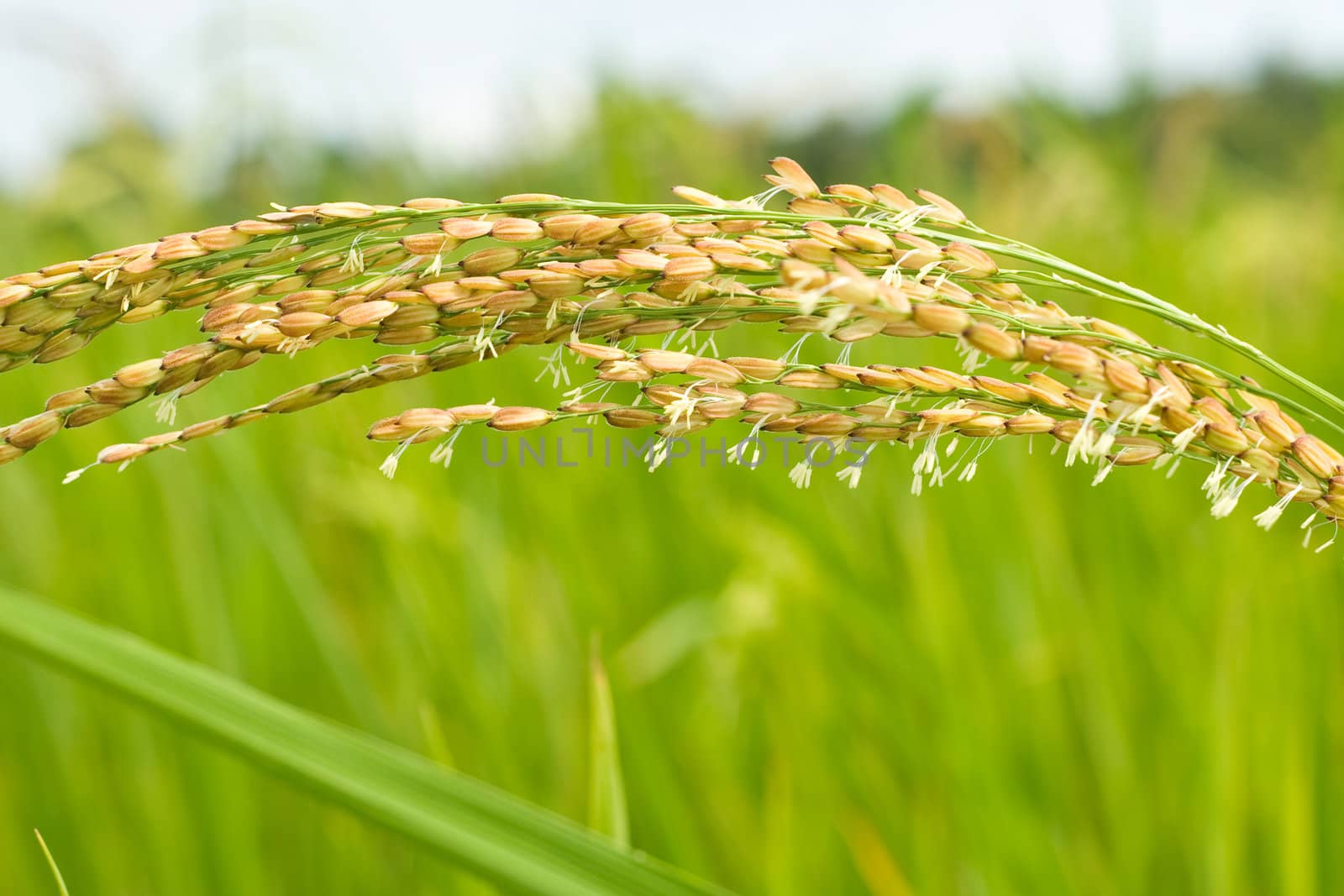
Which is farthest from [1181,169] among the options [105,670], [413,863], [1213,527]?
[105,670]

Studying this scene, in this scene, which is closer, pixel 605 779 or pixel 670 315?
pixel 670 315

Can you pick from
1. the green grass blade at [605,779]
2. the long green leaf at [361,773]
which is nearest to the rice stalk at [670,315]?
the long green leaf at [361,773]

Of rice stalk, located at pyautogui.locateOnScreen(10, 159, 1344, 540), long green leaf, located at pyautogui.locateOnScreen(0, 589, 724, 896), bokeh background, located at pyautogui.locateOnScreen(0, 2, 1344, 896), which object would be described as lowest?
bokeh background, located at pyautogui.locateOnScreen(0, 2, 1344, 896)

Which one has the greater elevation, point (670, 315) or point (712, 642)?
point (670, 315)

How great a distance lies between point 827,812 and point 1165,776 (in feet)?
1.71

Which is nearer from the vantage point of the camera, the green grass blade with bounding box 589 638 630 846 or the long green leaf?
the long green leaf

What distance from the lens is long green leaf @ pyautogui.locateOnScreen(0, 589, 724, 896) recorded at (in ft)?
2.06

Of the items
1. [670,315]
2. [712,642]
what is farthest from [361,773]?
[712,642]

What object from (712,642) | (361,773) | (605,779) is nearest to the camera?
(361,773)

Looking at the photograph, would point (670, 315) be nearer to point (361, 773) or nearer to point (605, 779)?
point (361, 773)

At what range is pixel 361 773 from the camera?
652 millimetres

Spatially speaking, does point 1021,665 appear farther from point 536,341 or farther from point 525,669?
point 536,341

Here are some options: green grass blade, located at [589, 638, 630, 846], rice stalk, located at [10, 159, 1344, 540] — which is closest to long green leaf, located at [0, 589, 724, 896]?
rice stalk, located at [10, 159, 1344, 540]

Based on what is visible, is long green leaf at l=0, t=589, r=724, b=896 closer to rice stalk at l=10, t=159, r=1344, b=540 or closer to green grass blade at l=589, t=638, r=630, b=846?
rice stalk at l=10, t=159, r=1344, b=540
